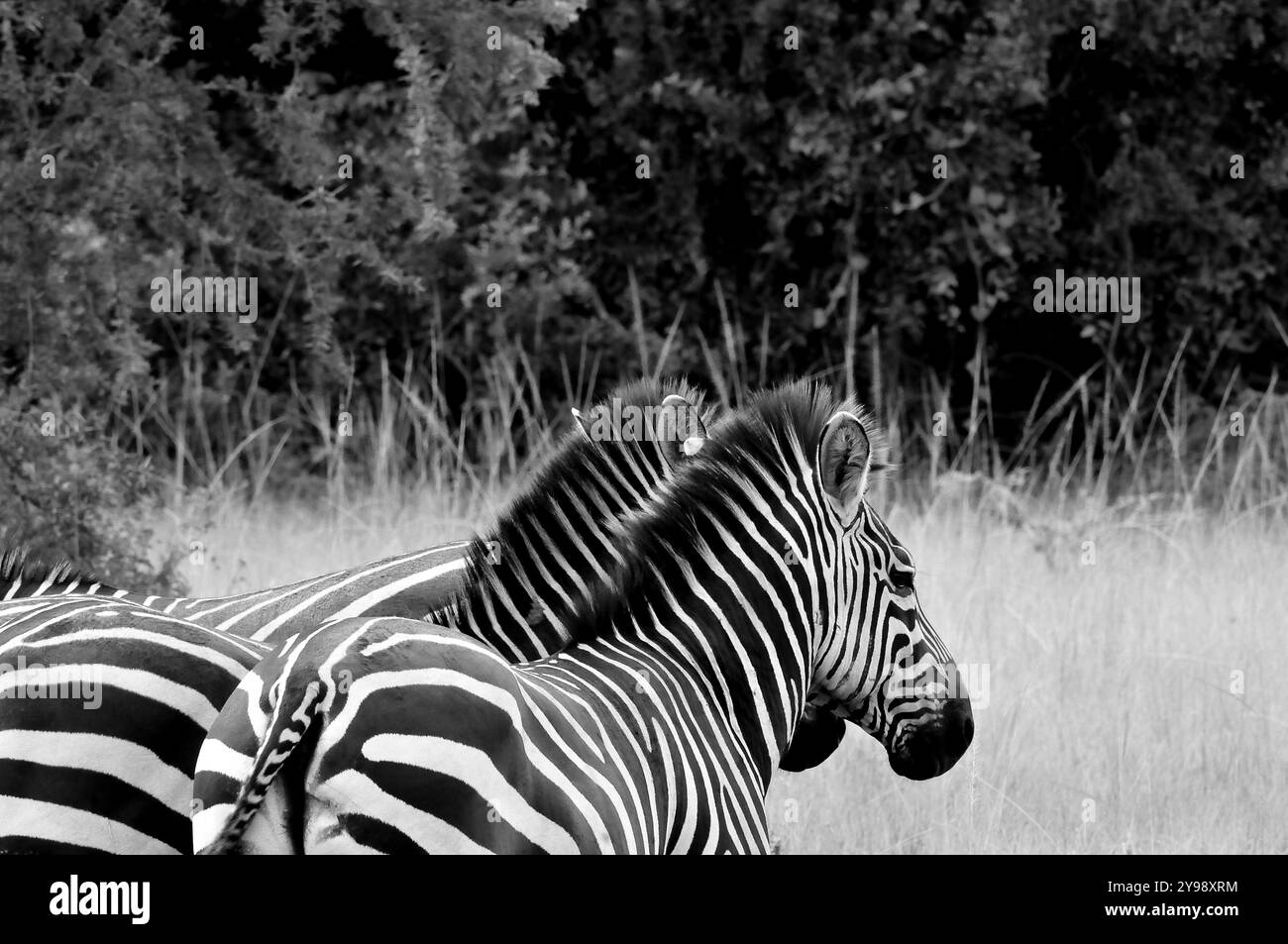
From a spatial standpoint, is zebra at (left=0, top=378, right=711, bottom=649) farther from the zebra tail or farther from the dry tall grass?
the dry tall grass

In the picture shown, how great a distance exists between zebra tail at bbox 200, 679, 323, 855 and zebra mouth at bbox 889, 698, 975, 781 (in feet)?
6.66

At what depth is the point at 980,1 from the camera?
11.3 metres

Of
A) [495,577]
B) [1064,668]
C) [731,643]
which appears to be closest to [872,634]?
[731,643]

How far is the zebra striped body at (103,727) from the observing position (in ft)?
10.1

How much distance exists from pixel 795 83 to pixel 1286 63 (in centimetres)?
344

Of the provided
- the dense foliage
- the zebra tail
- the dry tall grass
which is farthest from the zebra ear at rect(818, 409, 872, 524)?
the dense foliage

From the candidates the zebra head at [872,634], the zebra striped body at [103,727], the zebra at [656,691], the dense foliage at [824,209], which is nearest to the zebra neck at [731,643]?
the zebra at [656,691]

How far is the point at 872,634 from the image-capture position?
4164 mm

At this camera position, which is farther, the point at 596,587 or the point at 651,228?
the point at 651,228

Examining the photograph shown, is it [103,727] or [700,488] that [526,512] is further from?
[103,727]

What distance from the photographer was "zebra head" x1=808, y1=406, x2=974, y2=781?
13.3 ft

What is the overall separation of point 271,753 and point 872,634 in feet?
6.09
